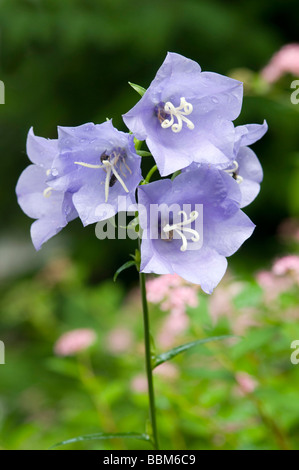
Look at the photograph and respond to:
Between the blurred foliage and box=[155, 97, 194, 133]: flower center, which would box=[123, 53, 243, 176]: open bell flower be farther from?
the blurred foliage

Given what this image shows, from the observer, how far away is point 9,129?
13.8ft

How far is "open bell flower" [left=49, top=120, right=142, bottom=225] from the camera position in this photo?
2.68 ft

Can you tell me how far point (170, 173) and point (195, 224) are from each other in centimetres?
15

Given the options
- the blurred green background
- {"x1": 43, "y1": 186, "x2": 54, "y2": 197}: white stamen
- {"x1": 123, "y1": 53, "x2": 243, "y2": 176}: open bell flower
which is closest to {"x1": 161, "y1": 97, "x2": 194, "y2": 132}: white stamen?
{"x1": 123, "y1": 53, "x2": 243, "y2": 176}: open bell flower

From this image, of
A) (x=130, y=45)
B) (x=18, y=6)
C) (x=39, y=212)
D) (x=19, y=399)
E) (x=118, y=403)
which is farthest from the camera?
(x=130, y=45)

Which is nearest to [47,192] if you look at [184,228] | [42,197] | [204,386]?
[42,197]

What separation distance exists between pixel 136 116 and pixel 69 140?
11 cm

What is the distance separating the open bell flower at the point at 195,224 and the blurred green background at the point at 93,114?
3.21ft

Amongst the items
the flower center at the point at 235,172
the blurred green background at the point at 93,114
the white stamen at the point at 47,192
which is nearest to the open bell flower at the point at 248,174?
the flower center at the point at 235,172

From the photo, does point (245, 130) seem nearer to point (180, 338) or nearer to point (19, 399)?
point (180, 338)

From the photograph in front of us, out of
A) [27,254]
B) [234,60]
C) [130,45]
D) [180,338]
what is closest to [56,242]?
[27,254]

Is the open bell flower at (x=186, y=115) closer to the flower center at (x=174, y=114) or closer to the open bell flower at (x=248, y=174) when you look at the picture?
the flower center at (x=174, y=114)

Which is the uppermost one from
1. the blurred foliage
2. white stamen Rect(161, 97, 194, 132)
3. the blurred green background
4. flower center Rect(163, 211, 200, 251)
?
the blurred green background

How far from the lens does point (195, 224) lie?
915mm
